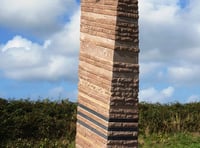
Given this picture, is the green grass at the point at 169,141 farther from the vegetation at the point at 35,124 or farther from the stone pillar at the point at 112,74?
the stone pillar at the point at 112,74

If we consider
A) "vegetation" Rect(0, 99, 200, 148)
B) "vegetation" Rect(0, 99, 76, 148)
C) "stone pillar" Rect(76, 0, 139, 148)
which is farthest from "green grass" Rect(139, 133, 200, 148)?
"stone pillar" Rect(76, 0, 139, 148)

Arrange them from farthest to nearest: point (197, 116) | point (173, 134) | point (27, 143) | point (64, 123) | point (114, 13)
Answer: point (197, 116) < point (173, 134) < point (64, 123) < point (27, 143) < point (114, 13)

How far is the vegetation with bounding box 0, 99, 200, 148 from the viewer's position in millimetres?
11280

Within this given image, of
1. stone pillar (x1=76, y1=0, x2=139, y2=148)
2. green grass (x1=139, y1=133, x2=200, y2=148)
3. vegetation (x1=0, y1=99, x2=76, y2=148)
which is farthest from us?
green grass (x1=139, y1=133, x2=200, y2=148)

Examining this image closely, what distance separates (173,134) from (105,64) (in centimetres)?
726

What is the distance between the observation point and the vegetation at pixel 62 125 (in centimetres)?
1128

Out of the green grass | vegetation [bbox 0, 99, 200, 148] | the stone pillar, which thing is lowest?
the green grass

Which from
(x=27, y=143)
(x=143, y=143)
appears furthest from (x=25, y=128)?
(x=143, y=143)

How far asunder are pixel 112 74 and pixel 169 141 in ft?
21.7

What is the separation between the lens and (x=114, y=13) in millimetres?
6191

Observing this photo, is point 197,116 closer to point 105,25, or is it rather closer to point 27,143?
point 27,143

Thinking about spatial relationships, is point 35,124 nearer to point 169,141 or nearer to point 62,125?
point 62,125

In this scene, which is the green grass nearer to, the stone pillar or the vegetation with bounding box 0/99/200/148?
the vegetation with bounding box 0/99/200/148

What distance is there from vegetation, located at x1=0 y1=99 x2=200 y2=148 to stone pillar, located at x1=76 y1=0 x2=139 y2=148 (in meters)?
4.86
